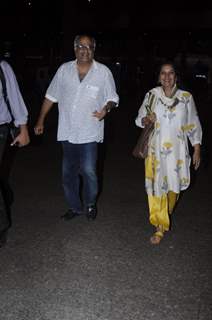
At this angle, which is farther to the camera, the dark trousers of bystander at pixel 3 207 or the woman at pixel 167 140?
the woman at pixel 167 140

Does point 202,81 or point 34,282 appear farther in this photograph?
point 202,81

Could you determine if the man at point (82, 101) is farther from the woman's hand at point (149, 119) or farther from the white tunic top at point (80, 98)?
the woman's hand at point (149, 119)

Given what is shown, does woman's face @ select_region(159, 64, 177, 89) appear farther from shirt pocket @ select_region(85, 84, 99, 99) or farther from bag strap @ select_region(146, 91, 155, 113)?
shirt pocket @ select_region(85, 84, 99, 99)

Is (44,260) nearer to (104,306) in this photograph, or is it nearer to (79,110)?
(104,306)

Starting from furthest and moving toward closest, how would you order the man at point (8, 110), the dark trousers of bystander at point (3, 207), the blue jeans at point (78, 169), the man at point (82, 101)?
the blue jeans at point (78, 169)
the man at point (82, 101)
the dark trousers of bystander at point (3, 207)
the man at point (8, 110)

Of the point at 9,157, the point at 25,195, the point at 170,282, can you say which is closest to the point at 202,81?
the point at 9,157

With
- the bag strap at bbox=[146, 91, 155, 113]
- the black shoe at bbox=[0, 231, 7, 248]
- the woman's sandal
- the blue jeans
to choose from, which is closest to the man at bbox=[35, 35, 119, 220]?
the blue jeans

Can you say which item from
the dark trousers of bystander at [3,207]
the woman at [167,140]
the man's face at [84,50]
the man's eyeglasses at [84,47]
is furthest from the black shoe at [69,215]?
the man's eyeglasses at [84,47]

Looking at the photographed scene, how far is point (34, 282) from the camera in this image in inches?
156

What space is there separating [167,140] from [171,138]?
0.14 ft

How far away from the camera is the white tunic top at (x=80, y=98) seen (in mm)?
5094

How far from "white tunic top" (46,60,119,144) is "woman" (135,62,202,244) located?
1.60 ft

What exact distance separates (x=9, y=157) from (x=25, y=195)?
277cm

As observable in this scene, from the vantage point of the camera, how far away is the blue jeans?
5.30 metres
